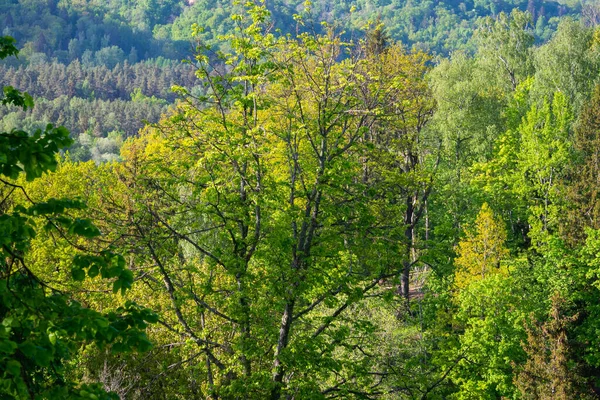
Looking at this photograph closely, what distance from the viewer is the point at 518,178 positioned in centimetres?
3716

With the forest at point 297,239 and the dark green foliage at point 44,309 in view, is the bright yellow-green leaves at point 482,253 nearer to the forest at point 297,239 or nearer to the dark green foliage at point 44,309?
the forest at point 297,239

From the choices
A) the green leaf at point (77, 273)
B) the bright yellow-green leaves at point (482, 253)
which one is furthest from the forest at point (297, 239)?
the bright yellow-green leaves at point (482, 253)

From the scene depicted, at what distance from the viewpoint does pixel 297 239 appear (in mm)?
13773

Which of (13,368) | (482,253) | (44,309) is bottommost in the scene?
(13,368)

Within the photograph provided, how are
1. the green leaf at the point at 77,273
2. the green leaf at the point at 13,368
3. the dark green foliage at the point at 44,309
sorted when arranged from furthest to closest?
the green leaf at the point at 77,273, the dark green foliage at the point at 44,309, the green leaf at the point at 13,368

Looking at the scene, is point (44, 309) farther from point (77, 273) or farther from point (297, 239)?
point (297, 239)

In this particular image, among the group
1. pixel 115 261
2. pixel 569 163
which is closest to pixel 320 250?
pixel 115 261

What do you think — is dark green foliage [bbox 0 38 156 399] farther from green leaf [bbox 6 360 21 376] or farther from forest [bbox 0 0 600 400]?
green leaf [bbox 6 360 21 376]

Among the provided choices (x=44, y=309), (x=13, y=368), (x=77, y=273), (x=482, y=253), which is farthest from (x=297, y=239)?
(x=482, y=253)

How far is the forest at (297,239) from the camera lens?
5.18 m

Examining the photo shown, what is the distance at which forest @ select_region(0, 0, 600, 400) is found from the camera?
17.0ft

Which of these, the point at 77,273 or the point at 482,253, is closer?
the point at 77,273

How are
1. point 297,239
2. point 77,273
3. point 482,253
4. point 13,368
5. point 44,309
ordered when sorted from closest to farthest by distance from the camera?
point 13,368, point 44,309, point 77,273, point 297,239, point 482,253

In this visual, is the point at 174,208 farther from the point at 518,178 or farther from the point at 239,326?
the point at 518,178
